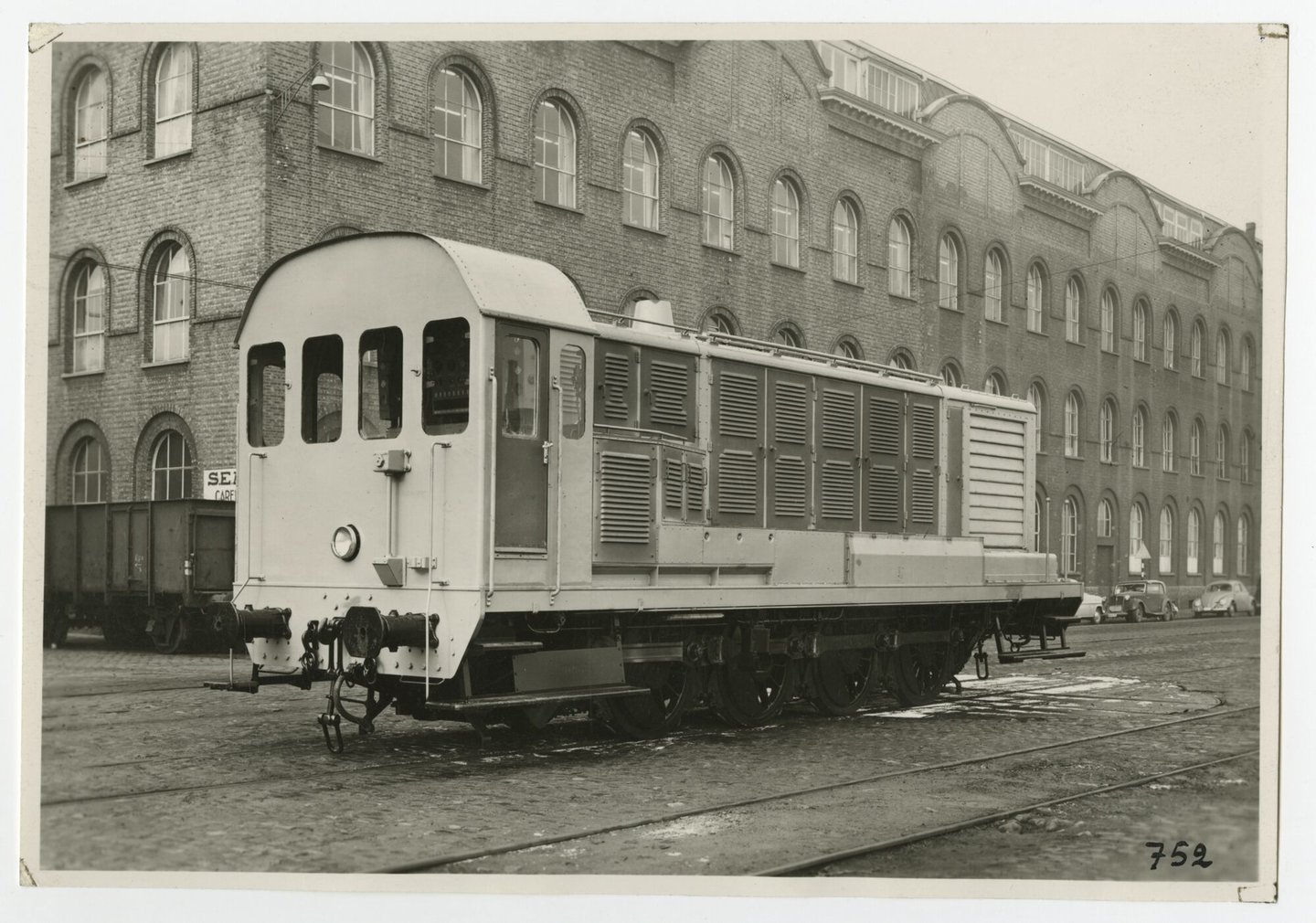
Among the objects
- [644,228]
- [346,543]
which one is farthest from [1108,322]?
[346,543]

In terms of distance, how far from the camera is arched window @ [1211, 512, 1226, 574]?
3272 cm

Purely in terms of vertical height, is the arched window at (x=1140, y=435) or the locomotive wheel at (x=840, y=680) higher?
the arched window at (x=1140, y=435)

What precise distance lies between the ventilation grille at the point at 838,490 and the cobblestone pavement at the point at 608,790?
2.11 m

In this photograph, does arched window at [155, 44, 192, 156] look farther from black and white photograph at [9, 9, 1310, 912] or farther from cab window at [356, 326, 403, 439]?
cab window at [356, 326, 403, 439]

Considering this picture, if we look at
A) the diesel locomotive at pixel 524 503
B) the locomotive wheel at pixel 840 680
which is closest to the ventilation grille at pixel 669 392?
the diesel locomotive at pixel 524 503

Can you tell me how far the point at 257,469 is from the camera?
11.5 m

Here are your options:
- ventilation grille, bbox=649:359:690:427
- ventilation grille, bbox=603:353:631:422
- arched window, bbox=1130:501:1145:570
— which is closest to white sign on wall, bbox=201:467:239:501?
ventilation grille, bbox=649:359:690:427

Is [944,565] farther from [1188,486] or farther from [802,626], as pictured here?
[1188,486]

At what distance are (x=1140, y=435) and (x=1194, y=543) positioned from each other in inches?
128

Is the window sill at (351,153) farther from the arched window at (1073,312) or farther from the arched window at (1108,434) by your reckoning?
the arched window at (1108,434)

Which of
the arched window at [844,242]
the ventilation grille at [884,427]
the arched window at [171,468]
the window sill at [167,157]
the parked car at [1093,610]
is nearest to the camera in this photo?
the ventilation grille at [884,427]

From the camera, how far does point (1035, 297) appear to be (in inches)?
1479

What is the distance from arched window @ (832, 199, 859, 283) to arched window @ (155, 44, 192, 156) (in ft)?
48.3

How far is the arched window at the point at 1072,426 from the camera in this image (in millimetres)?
38741
